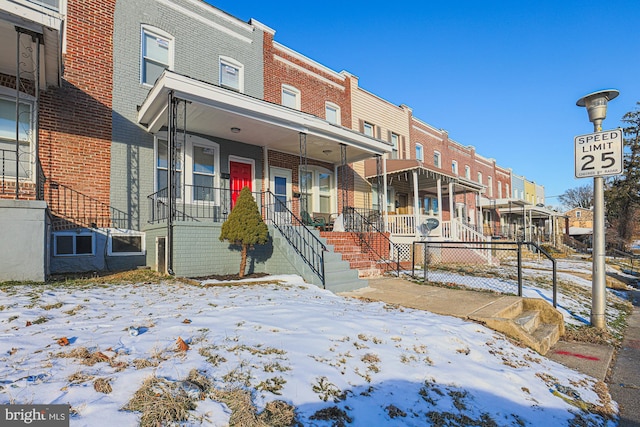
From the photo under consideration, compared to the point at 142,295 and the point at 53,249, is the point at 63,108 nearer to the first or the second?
the point at 53,249

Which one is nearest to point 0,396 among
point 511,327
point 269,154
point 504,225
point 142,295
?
point 142,295

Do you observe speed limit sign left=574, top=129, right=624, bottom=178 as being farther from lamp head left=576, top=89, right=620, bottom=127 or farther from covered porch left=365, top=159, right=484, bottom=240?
covered porch left=365, top=159, right=484, bottom=240

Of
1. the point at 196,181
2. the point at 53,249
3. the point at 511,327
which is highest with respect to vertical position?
the point at 196,181

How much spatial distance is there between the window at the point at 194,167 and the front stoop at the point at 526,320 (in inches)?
286

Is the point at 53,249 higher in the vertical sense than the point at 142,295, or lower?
higher

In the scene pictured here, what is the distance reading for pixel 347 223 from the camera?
1186cm

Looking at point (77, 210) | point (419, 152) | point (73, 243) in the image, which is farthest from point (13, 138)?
point (419, 152)

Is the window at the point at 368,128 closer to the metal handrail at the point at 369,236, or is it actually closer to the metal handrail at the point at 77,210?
the metal handrail at the point at 369,236

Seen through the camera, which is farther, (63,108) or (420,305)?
(63,108)

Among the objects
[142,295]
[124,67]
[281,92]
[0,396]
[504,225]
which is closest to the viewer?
[0,396]

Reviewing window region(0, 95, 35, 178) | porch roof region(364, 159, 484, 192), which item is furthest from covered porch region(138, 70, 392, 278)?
window region(0, 95, 35, 178)

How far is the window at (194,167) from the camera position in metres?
9.29

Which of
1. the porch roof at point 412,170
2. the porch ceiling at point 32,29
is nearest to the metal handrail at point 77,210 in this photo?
the porch ceiling at point 32,29

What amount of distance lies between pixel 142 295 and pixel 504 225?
31039mm
